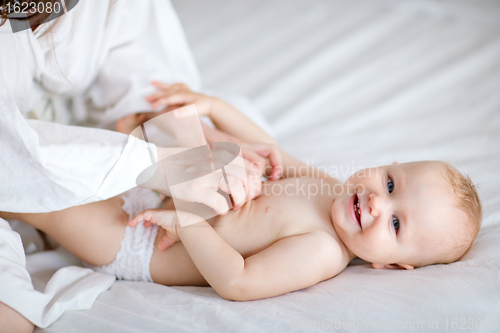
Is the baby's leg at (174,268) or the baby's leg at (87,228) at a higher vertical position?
the baby's leg at (87,228)

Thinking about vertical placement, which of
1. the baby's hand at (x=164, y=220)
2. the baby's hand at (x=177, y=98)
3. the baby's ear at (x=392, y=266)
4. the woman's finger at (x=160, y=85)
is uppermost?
the woman's finger at (x=160, y=85)

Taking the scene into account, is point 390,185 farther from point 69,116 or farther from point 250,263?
point 69,116

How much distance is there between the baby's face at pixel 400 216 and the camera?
2.66 ft

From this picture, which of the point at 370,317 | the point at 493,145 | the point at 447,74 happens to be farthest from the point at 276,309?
the point at 447,74

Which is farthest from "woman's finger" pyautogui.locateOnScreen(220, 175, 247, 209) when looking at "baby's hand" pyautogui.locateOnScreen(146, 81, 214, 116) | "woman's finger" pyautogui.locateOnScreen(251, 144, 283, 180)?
"baby's hand" pyautogui.locateOnScreen(146, 81, 214, 116)

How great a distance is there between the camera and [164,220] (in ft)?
2.60

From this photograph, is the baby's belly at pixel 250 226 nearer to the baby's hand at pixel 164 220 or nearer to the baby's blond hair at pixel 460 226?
the baby's hand at pixel 164 220

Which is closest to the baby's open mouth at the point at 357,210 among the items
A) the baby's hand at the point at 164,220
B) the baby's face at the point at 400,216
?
the baby's face at the point at 400,216

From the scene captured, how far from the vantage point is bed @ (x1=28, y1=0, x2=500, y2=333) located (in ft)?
2.22

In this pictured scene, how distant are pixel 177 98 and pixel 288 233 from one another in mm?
474

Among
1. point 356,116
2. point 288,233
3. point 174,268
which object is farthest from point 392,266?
point 356,116

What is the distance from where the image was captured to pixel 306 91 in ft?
4.86

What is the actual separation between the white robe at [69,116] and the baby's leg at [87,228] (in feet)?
0.17

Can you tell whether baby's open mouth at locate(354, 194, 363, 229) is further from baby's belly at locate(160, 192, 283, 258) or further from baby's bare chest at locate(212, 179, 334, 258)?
baby's belly at locate(160, 192, 283, 258)
